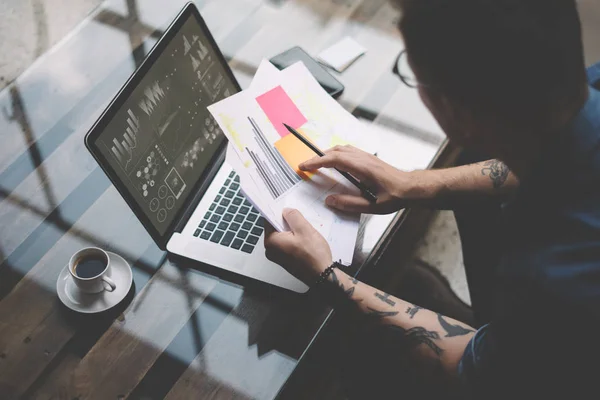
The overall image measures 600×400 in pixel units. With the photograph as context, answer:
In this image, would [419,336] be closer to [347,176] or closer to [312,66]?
[347,176]

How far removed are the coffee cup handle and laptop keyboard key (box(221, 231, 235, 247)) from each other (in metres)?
0.21

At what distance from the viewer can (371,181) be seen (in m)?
1.21

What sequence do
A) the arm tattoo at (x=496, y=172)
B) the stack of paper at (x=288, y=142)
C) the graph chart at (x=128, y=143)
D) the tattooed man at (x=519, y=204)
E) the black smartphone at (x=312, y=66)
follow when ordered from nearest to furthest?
the tattooed man at (x=519, y=204) → the graph chart at (x=128, y=143) → the stack of paper at (x=288, y=142) → the arm tattoo at (x=496, y=172) → the black smartphone at (x=312, y=66)

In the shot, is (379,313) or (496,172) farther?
(496,172)

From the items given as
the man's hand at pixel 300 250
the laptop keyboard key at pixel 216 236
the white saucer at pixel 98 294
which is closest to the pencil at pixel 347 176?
the man's hand at pixel 300 250

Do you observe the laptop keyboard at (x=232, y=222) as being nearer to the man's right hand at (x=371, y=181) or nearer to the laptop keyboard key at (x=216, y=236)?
the laptop keyboard key at (x=216, y=236)

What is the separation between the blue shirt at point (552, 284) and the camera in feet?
2.78

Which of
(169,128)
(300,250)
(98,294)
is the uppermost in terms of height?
(169,128)

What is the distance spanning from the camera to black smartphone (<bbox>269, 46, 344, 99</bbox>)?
55.9 inches

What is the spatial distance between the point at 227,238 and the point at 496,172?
0.57 meters

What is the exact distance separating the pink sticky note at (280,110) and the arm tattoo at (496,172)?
39 centimetres

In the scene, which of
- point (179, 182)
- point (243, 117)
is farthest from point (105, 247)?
point (243, 117)

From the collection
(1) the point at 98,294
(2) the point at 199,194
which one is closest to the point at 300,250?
(2) the point at 199,194

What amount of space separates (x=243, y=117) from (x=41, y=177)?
0.45 metres
